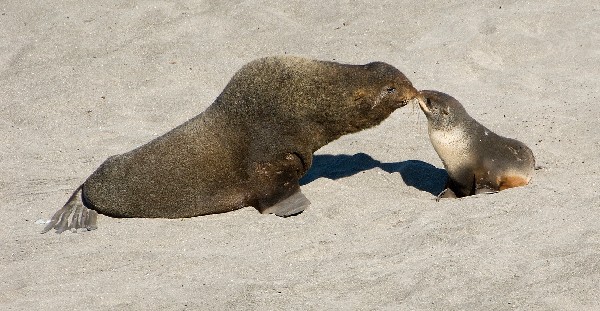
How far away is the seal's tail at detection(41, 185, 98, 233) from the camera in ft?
21.5

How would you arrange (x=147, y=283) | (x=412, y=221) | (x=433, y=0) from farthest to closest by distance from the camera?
(x=433, y=0) → (x=412, y=221) → (x=147, y=283)

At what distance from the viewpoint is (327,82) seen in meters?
6.68

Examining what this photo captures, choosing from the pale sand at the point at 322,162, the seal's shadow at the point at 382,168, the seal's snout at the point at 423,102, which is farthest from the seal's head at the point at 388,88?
the seal's shadow at the point at 382,168

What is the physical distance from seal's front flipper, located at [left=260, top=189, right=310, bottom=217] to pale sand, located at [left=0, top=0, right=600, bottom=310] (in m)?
0.08

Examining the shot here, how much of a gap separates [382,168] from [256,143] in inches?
50.3

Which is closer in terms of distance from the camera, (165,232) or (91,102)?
(165,232)

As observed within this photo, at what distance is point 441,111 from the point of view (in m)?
7.03

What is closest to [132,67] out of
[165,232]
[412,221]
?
[165,232]

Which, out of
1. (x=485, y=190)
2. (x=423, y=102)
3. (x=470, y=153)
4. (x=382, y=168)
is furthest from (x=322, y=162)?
(x=485, y=190)

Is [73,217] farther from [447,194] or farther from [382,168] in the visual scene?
[447,194]

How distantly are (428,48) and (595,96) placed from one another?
1.76 meters

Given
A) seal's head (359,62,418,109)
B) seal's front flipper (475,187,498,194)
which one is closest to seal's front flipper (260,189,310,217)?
Answer: seal's head (359,62,418,109)

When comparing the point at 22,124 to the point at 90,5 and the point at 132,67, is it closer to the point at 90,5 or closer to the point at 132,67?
the point at 132,67

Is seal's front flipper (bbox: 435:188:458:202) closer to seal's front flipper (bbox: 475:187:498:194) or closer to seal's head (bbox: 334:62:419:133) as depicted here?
seal's front flipper (bbox: 475:187:498:194)
